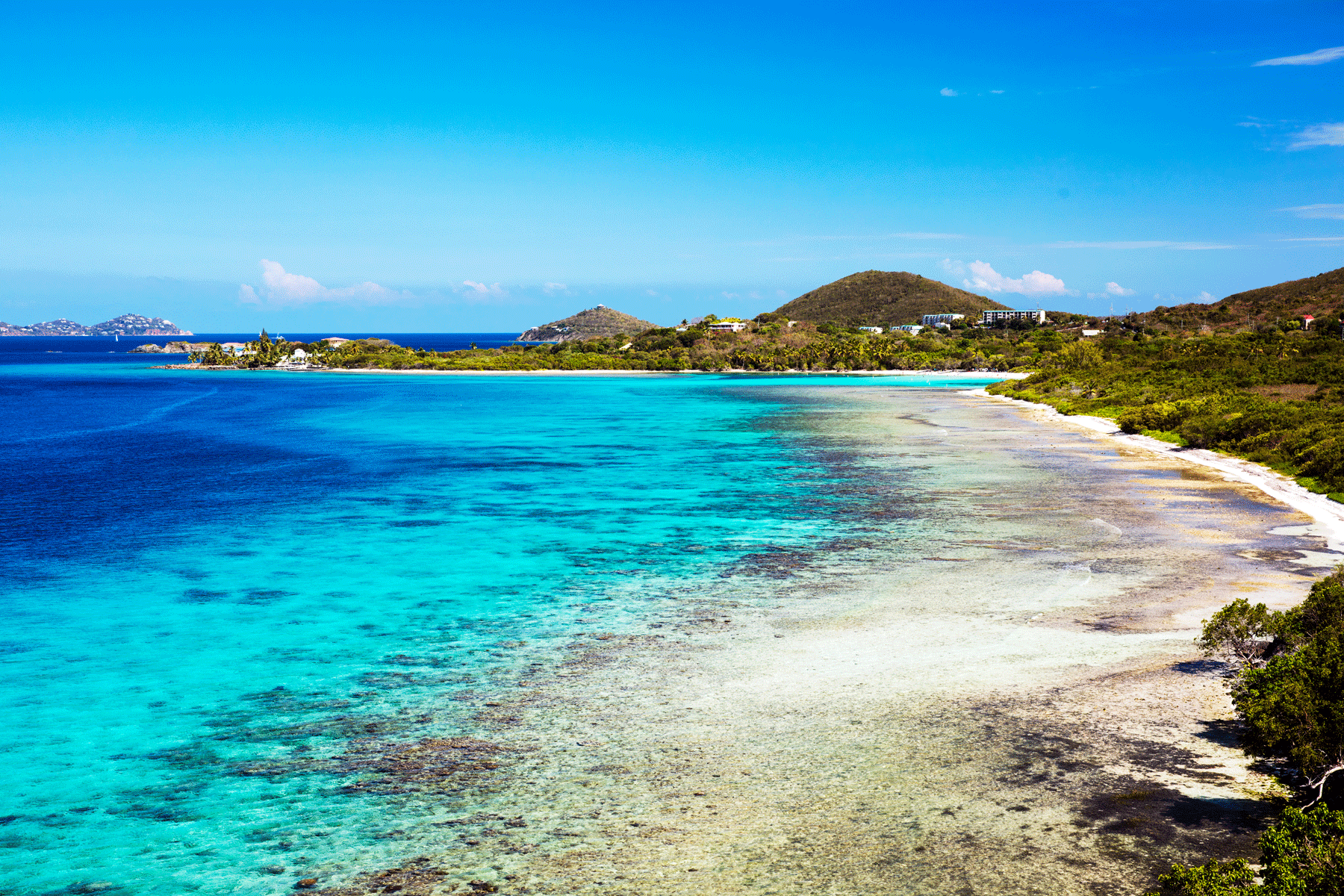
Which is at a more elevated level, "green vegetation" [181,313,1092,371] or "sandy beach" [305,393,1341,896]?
"green vegetation" [181,313,1092,371]

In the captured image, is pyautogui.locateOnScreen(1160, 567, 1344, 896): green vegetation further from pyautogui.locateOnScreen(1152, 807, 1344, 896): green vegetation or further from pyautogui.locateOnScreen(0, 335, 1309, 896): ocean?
pyautogui.locateOnScreen(0, 335, 1309, 896): ocean

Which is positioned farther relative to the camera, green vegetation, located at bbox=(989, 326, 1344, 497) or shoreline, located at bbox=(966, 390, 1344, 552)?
green vegetation, located at bbox=(989, 326, 1344, 497)

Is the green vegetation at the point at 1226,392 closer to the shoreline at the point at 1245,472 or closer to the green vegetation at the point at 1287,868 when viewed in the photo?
the shoreline at the point at 1245,472

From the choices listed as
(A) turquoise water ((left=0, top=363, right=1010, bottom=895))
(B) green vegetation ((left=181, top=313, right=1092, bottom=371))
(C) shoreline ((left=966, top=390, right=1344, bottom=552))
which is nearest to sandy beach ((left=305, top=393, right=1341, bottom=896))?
(A) turquoise water ((left=0, top=363, right=1010, bottom=895))

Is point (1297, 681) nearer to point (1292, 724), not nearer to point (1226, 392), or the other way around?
point (1292, 724)

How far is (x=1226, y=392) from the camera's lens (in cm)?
4706

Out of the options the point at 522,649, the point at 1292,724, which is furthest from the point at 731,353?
the point at 1292,724

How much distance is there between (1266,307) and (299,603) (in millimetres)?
147040

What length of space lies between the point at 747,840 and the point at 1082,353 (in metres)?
88.7

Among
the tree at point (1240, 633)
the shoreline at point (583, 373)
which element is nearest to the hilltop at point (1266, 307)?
the shoreline at point (583, 373)

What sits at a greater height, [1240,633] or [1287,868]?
[1240,633]

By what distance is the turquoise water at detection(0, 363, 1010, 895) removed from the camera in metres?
8.68

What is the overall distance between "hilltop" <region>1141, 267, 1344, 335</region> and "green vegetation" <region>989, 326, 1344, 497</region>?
33813 millimetres

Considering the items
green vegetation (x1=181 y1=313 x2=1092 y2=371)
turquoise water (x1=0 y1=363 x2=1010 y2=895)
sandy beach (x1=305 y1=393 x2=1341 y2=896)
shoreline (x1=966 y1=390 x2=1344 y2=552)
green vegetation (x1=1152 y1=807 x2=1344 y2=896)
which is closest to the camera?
green vegetation (x1=1152 y1=807 x2=1344 y2=896)
